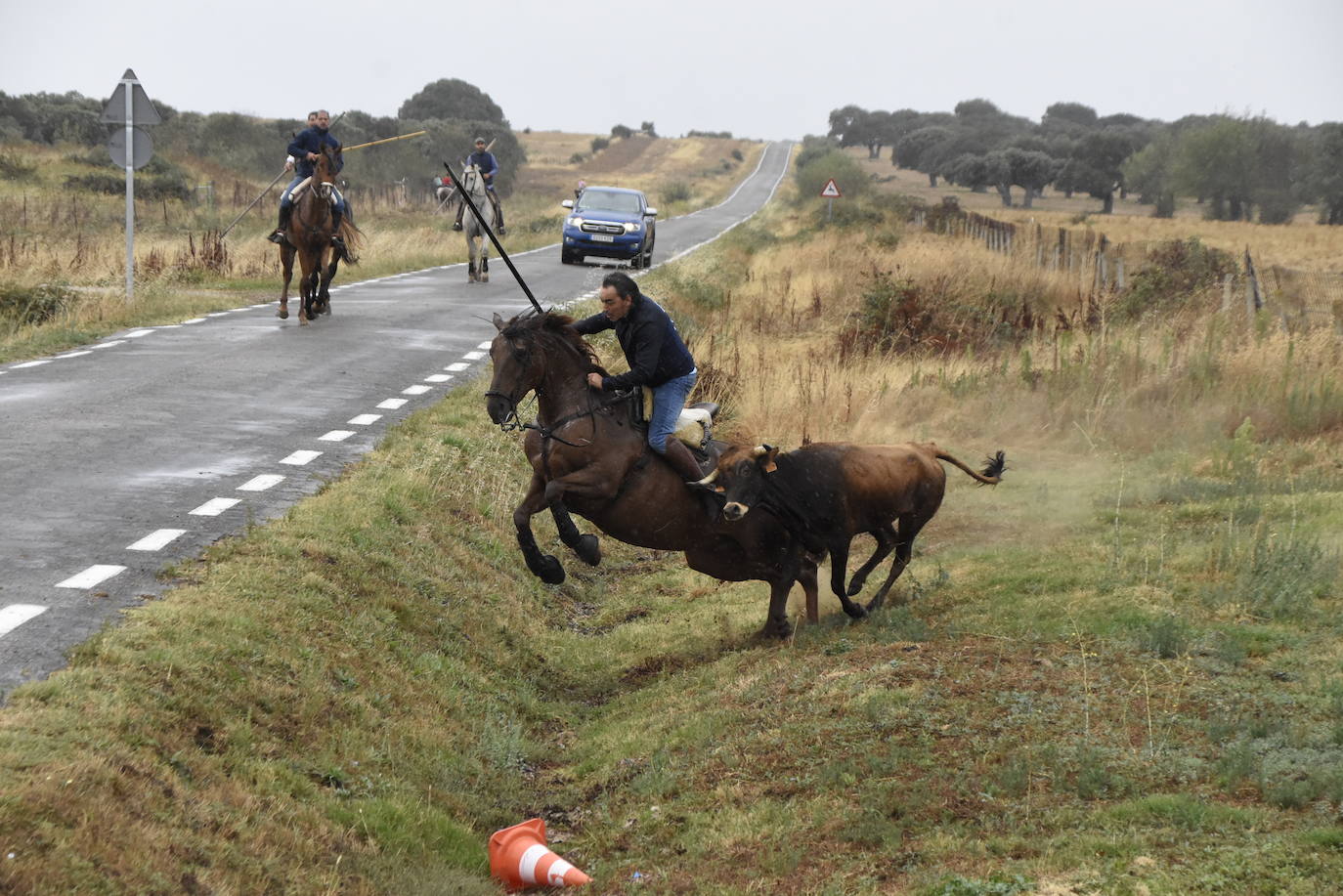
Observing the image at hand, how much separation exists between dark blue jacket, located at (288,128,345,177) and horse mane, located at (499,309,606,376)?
1284 cm

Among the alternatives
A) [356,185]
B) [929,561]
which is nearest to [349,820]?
[929,561]

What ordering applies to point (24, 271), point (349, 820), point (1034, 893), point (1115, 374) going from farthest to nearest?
point (24, 271) → point (1115, 374) → point (349, 820) → point (1034, 893)

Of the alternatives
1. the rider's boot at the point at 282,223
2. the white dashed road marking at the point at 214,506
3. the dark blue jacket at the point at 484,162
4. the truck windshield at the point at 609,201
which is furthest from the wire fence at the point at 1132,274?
the white dashed road marking at the point at 214,506

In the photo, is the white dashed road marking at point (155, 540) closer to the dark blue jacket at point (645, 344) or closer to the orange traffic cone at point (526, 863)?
the dark blue jacket at point (645, 344)

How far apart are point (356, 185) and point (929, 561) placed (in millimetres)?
64114

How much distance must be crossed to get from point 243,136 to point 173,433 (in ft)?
217

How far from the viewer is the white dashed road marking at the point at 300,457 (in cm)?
1353

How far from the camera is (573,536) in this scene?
35.0 feet

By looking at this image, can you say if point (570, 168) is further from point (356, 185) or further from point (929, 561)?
point (929, 561)

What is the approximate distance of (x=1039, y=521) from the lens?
47.6ft

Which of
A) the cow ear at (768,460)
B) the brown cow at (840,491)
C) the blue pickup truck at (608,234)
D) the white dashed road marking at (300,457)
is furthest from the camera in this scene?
the blue pickup truck at (608,234)

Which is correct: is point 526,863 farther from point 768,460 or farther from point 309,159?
point 309,159

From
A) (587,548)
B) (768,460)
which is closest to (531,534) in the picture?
(587,548)

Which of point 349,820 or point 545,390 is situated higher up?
point 545,390
